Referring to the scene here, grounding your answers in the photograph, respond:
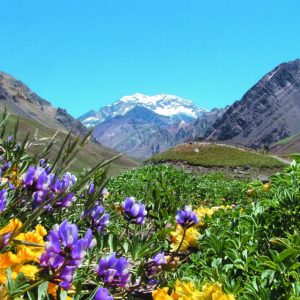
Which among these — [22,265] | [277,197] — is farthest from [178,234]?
[22,265]

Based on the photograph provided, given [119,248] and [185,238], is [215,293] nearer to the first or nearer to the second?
[119,248]

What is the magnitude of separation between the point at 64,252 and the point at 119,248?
1428mm

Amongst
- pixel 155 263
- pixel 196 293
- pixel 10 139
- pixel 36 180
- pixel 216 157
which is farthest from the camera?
pixel 216 157

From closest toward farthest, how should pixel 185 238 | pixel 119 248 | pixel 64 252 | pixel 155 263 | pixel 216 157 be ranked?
pixel 64 252 → pixel 155 263 → pixel 119 248 → pixel 185 238 → pixel 216 157

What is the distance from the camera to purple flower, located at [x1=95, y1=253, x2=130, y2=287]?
2.16 m

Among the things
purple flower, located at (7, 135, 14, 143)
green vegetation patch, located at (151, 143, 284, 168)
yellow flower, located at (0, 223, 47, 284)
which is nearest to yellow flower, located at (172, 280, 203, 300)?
yellow flower, located at (0, 223, 47, 284)

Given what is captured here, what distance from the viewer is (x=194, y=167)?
152ft

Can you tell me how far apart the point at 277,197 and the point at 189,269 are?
84 cm

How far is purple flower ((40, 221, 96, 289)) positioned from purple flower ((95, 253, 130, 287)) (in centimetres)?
33

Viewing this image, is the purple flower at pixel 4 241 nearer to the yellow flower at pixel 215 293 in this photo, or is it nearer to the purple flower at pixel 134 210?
the yellow flower at pixel 215 293

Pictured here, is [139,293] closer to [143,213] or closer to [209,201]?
[143,213]

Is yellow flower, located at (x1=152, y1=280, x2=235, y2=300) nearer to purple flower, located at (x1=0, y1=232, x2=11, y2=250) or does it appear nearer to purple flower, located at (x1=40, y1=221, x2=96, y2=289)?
purple flower, located at (x1=40, y1=221, x2=96, y2=289)

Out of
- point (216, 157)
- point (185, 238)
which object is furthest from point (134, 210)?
point (216, 157)

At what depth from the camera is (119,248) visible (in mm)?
3152
